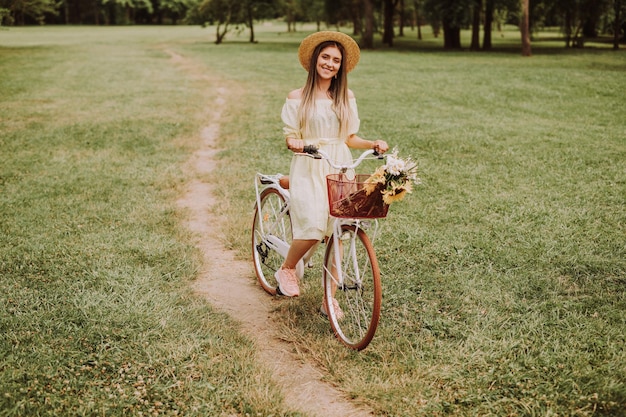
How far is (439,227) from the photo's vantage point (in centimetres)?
602

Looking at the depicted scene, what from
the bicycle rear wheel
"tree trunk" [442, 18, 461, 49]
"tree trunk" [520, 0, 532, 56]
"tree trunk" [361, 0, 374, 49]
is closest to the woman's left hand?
the bicycle rear wheel

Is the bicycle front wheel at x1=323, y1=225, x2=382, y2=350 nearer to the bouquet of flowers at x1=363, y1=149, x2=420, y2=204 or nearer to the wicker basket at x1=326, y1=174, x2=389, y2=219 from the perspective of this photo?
the wicker basket at x1=326, y1=174, x2=389, y2=219

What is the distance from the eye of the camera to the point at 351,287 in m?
3.79

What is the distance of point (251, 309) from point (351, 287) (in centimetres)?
110

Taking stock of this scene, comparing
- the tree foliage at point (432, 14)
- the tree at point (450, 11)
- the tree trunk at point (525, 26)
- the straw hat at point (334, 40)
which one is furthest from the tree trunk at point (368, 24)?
the straw hat at point (334, 40)

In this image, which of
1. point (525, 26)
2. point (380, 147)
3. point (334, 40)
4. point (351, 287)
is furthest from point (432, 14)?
point (351, 287)

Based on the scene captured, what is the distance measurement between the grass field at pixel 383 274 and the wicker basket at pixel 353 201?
3.40 ft

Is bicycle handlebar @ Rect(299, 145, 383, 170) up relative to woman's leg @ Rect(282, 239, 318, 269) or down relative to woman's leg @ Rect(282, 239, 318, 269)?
up

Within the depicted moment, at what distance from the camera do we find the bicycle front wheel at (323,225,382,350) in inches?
143

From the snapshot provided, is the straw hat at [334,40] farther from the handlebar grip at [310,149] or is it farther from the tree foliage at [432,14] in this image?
the tree foliage at [432,14]

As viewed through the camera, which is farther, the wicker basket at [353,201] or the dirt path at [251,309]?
the dirt path at [251,309]

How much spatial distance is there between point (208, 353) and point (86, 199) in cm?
399

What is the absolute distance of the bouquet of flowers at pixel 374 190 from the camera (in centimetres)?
320

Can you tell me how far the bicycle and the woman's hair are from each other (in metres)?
0.27
